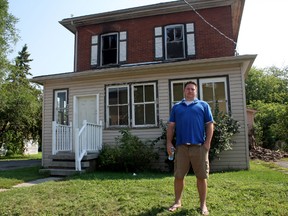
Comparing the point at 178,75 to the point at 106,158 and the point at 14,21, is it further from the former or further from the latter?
the point at 14,21

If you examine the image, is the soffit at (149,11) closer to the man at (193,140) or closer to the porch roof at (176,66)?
the porch roof at (176,66)

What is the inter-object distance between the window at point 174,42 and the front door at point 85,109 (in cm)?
379

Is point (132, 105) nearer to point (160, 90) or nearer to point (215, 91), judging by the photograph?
point (160, 90)

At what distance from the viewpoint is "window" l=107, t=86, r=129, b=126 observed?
10.2 metres

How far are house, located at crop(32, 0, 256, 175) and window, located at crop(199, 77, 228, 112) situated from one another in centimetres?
3

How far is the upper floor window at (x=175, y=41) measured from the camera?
11672 millimetres

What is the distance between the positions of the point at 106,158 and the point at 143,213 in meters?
4.75

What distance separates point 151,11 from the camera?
1220cm

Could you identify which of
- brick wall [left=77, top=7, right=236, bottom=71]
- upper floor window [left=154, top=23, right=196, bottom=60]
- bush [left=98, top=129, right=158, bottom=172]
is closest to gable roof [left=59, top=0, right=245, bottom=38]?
brick wall [left=77, top=7, right=236, bottom=71]

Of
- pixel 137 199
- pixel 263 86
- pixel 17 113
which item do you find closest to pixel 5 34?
pixel 17 113

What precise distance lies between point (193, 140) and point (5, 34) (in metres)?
17.4

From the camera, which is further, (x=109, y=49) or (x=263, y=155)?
(x=263, y=155)

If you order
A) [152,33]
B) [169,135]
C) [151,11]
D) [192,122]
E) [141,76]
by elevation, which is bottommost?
[169,135]

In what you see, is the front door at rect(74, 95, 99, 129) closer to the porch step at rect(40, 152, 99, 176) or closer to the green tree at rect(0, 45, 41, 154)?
the porch step at rect(40, 152, 99, 176)
